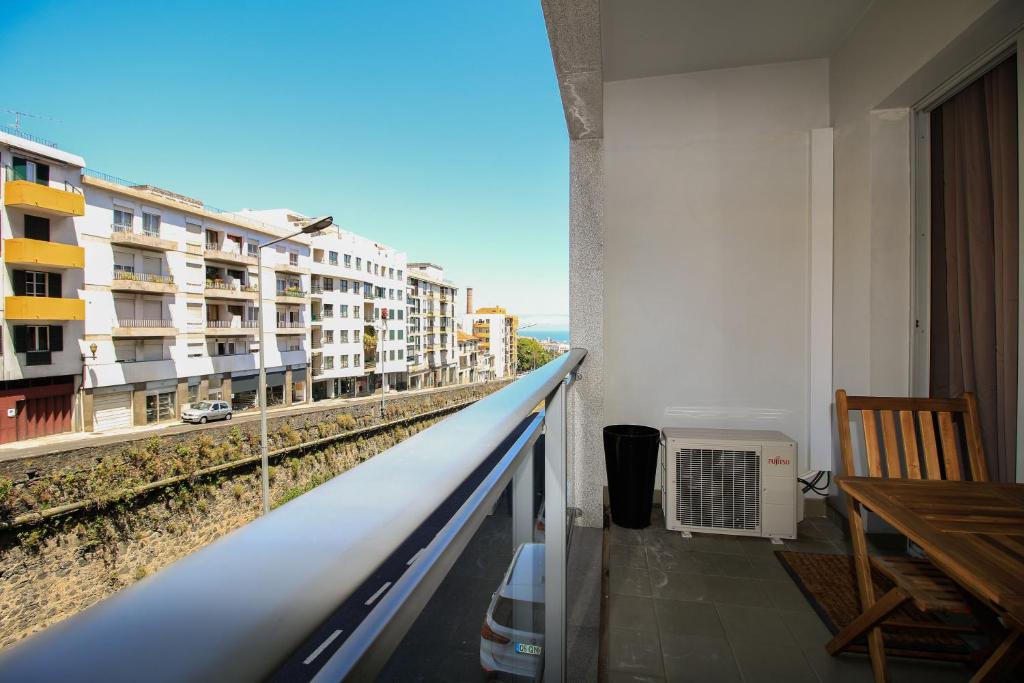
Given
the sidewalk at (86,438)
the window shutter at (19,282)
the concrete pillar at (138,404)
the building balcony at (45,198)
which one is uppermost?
the building balcony at (45,198)

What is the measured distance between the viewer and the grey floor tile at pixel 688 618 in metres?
1.87

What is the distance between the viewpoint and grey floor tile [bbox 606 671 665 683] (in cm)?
163

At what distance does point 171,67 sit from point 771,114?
9.50 metres

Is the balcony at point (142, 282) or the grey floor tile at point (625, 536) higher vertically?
the balcony at point (142, 282)

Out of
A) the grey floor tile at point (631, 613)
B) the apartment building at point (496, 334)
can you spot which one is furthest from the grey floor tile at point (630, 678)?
the apartment building at point (496, 334)

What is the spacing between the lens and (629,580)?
2.22 metres

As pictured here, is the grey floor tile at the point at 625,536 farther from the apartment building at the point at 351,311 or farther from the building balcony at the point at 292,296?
the building balcony at the point at 292,296

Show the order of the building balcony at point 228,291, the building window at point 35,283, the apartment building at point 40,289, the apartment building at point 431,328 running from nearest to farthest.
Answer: the apartment building at point 40,289
the building window at point 35,283
the building balcony at point 228,291
the apartment building at point 431,328

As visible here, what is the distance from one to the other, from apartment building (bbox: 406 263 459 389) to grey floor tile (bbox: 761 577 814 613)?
941cm

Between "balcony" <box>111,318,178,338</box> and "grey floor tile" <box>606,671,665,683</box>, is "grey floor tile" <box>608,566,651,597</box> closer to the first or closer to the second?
"grey floor tile" <box>606,671,665,683</box>

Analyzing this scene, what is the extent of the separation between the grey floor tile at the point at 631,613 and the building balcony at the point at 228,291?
653 centimetres

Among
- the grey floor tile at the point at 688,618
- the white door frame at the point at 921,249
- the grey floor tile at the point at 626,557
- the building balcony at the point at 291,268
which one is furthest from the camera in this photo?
the building balcony at the point at 291,268

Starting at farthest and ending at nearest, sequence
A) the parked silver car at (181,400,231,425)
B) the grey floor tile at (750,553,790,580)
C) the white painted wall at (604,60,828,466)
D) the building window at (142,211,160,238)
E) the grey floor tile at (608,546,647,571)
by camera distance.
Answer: the parked silver car at (181,400,231,425) < the building window at (142,211,160,238) < the white painted wall at (604,60,828,466) < the grey floor tile at (608,546,647,571) < the grey floor tile at (750,553,790,580)

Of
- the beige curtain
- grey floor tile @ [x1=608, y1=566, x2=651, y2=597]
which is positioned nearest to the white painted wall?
the beige curtain
